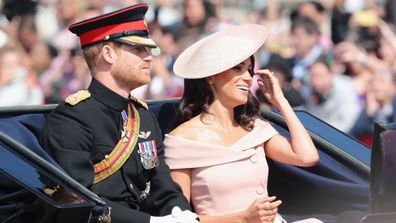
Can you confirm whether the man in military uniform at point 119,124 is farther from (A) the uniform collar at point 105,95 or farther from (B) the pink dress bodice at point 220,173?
(B) the pink dress bodice at point 220,173

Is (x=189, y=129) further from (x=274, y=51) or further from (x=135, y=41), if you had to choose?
(x=274, y=51)

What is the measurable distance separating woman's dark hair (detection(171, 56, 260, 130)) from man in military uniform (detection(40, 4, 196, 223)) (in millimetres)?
275

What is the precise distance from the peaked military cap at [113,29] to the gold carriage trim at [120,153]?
0.33 metres

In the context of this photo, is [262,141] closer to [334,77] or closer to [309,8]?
[334,77]

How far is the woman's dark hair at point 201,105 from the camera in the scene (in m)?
5.25

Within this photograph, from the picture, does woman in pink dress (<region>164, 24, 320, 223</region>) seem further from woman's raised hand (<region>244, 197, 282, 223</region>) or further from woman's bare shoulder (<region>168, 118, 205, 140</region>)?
woman's raised hand (<region>244, 197, 282, 223</region>)

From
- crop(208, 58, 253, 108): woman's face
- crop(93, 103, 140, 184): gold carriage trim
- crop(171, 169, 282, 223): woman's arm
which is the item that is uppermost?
crop(208, 58, 253, 108): woman's face

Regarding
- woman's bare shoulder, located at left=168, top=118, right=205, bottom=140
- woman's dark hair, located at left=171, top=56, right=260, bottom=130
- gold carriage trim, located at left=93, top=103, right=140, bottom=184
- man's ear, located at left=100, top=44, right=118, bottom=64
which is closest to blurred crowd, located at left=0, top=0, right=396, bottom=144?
woman's dark hair, located at left=171, top=56, right=260, bottom=130

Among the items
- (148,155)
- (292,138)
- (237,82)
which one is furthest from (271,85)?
(148,155)

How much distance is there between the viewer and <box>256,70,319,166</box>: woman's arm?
17.1ft

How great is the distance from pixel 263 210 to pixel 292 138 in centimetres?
58

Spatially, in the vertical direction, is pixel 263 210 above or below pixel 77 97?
below

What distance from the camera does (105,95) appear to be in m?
4.89

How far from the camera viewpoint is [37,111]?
16.7 ft
